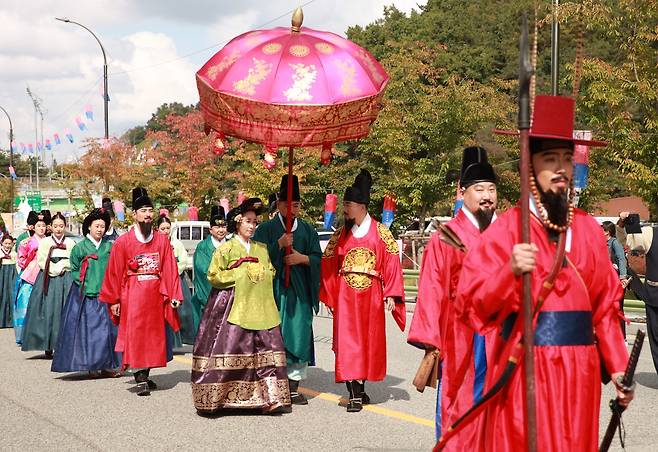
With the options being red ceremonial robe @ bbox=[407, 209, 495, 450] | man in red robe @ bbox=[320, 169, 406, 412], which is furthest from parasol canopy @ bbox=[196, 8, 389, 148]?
red ceremonial robe @ bbox=[407, 209, 495, 450]

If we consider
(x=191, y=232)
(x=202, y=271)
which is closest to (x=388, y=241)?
(x=202, y=271)

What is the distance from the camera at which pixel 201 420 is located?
769 cm

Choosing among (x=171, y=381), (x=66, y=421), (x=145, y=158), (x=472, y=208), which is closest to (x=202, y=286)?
(x=171, y=381)

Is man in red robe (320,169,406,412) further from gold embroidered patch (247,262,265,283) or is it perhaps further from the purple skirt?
gold embroidered patch (247,262,265,283)

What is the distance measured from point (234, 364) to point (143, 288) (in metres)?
1.83

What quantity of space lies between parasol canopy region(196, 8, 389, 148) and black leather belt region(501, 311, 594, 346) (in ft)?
13.1

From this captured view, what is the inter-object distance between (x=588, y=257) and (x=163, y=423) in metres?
4.62

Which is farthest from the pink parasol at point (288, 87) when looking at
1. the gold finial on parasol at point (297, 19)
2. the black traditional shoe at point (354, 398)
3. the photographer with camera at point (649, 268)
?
the photographer with camera at point (649, 268)

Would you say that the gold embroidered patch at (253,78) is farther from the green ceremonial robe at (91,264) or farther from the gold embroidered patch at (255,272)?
the green ceremonial robe at (91,264)

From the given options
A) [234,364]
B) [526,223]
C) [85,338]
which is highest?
[526,223]

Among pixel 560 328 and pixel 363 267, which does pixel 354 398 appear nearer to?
pixel 363 267

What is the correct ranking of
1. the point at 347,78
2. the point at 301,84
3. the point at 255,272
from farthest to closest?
the point at 255,272 < the point at 347,78 < the point at 301,84

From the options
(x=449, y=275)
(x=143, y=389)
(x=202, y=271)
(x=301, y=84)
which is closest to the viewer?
(x=449, y=275)

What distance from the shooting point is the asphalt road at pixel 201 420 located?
674cm
